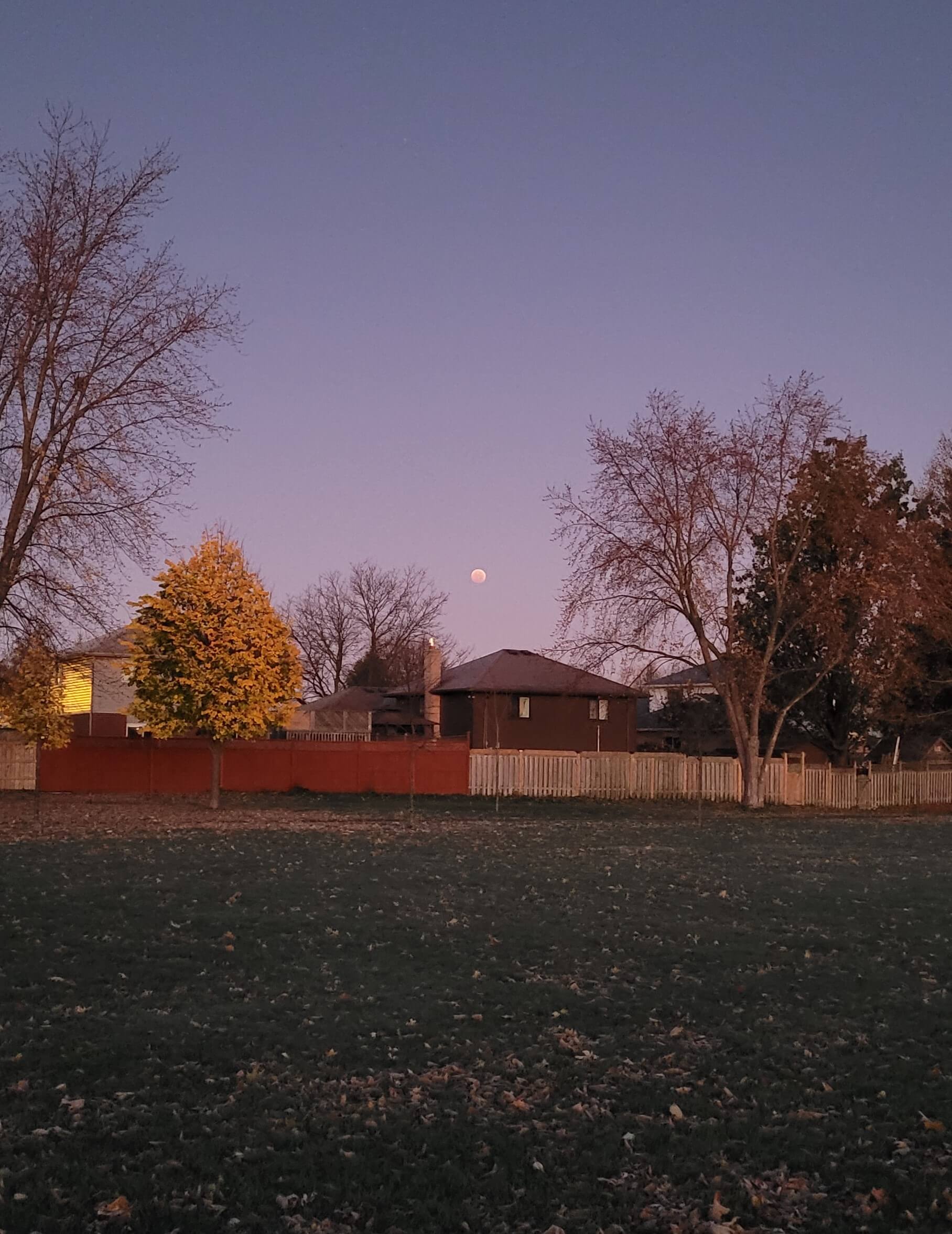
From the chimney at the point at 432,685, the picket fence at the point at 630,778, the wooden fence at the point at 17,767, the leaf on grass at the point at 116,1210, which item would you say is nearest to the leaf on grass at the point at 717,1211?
the leaf on grass at the point at 116,1210

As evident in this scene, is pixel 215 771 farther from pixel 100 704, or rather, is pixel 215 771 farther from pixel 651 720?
pixel 651 720

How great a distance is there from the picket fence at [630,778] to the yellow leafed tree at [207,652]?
28.3 ft

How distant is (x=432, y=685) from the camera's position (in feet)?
161

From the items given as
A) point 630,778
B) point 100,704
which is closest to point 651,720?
point 100,704

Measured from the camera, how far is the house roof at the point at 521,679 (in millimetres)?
45469

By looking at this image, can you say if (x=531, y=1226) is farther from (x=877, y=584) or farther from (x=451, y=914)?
(x=877, y=584)

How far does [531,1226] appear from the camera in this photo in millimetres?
5008

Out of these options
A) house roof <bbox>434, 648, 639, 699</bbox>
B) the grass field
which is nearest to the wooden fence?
house roof <bbox>434, 648, 639, 699</bbox>

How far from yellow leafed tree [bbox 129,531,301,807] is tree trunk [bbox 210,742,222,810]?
0.04m

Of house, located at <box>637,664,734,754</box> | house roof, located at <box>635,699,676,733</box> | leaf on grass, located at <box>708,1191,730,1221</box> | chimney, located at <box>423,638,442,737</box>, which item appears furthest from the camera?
house roof, located at <box>635,699,676,733</box>

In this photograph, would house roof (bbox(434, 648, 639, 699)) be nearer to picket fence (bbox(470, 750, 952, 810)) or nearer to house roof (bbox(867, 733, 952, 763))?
picket fence (bbox(470, 750, 952, 810))

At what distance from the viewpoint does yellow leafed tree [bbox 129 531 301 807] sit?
94.9 feet

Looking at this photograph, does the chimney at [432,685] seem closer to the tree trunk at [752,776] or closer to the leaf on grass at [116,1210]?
the tree trunk at [752,776]

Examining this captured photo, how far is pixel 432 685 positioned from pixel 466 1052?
4141cm
